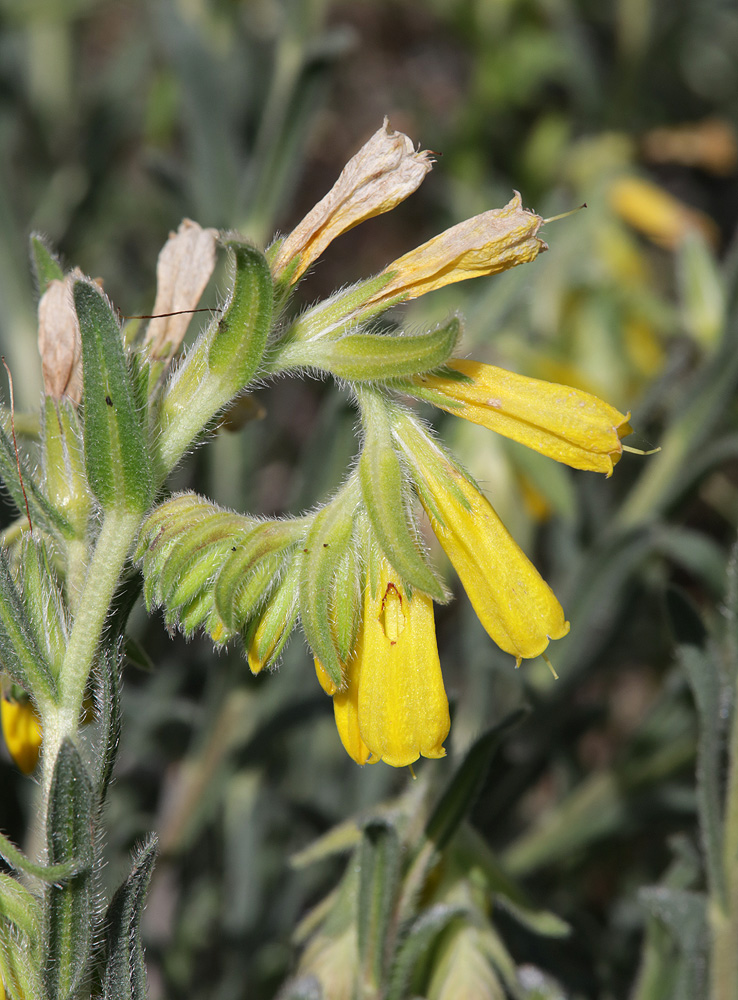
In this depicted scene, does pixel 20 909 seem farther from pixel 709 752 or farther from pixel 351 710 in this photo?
pixel 709 752

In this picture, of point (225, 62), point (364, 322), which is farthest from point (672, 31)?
point (364, 322)

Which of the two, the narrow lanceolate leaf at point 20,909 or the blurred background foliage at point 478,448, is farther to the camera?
the blurred background foliage at point 478,448

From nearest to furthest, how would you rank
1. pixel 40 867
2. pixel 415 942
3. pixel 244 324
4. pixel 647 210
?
pixel 40 867 < pixel 244 324 < pixel 415 942 < pixel 647 210

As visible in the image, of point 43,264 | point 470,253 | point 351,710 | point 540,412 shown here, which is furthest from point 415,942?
point 43,264

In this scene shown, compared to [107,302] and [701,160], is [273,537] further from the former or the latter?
[701,160]

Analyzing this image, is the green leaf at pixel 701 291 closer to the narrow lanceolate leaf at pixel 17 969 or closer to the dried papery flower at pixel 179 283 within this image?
the dried papery flower at pixel 179 283

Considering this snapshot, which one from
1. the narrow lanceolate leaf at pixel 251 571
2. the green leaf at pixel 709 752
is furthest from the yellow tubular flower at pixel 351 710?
the green leaf at pixel 709 752

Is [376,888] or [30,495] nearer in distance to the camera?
[30,495]
